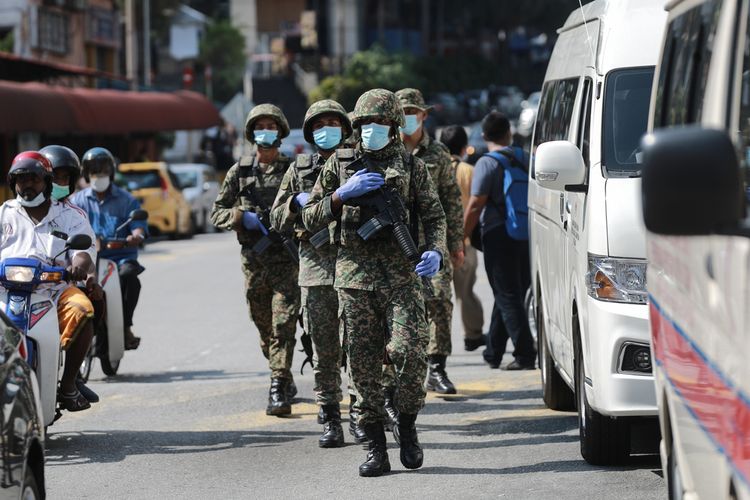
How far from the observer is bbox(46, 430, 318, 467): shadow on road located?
9196 millimetres

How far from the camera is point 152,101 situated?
159 ft

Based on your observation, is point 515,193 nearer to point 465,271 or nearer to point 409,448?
point 465,271

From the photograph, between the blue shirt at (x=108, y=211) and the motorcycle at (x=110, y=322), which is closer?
the motorcycle at (x=110, y=322)

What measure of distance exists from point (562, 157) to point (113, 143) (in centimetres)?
4057

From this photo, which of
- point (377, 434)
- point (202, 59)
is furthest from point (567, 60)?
point (202, 59)

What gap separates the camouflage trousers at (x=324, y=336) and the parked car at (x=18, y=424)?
3.12 meters

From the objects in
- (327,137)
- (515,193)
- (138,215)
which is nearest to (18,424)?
(327,137)

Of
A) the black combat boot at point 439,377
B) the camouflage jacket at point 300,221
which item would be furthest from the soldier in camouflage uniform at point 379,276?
the black combat boot at point 439,377

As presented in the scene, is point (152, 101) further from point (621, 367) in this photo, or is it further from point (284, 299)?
point (621, 367)

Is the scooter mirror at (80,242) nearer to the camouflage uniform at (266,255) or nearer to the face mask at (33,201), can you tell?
the face mask at (33,201)

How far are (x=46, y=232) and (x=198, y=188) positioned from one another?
25.6m

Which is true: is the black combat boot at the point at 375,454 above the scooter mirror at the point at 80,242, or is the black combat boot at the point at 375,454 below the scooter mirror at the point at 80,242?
below

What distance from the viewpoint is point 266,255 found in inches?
421

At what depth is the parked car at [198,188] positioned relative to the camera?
34.3m
